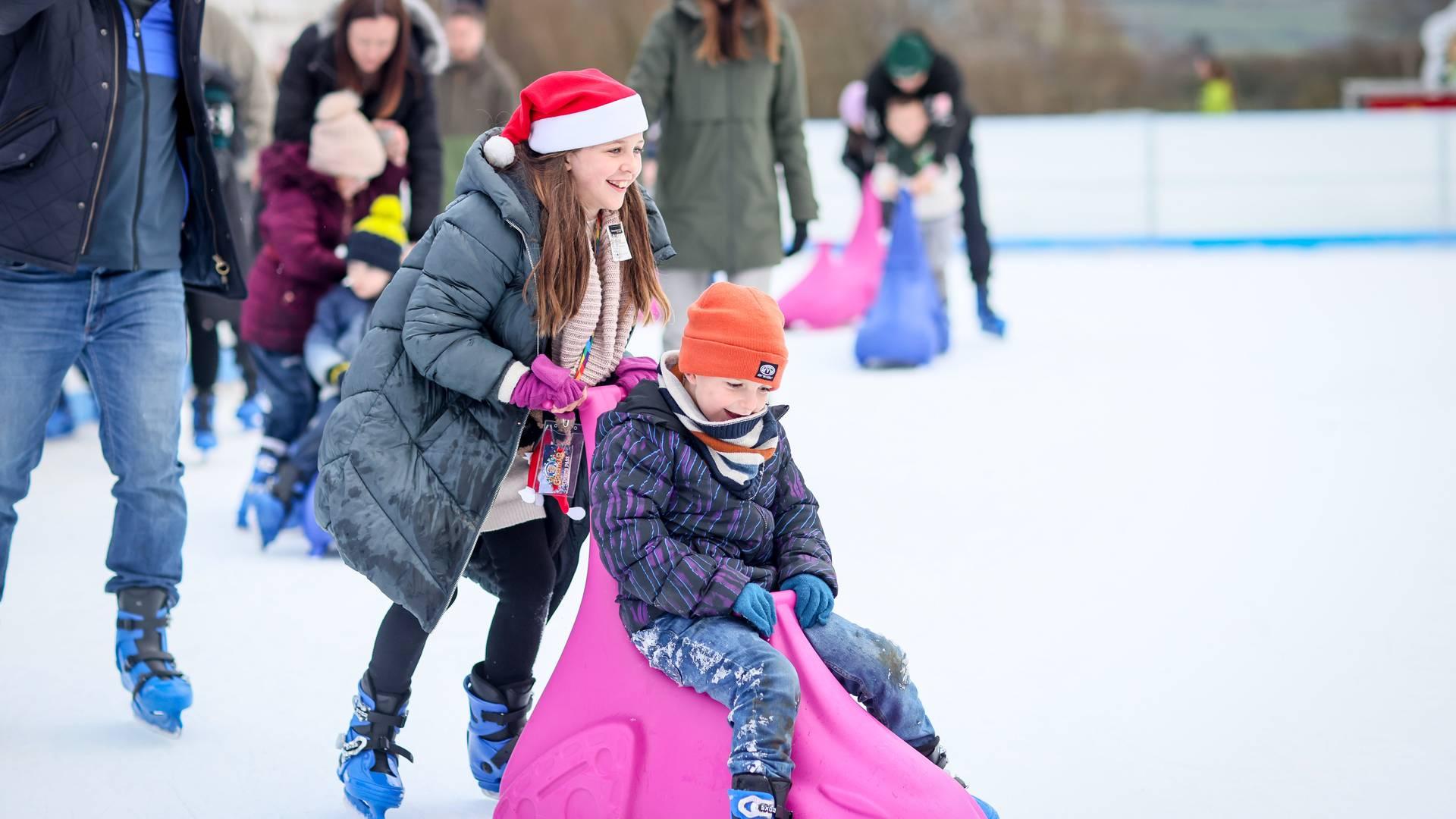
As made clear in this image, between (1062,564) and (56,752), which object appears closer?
(56,752)

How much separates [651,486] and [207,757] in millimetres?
1030

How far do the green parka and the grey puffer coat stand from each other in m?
2.51

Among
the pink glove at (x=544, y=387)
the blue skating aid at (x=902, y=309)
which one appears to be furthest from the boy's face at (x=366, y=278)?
the blue skating aid at (x=902, y=309)

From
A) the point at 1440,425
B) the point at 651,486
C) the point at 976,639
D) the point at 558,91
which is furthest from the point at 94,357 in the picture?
the point at 1440,425

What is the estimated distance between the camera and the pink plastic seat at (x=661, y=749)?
1.81m

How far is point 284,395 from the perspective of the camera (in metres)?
4.09

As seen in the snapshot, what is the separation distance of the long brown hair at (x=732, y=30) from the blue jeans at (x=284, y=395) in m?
1.44

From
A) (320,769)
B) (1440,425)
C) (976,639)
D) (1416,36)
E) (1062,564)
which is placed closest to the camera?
(320,769)

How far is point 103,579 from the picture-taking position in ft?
11.7

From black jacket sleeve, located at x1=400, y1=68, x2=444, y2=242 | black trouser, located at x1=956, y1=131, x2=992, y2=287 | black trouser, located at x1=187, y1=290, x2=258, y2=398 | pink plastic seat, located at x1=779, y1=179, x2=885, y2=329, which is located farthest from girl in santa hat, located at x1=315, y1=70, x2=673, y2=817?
pink plastic seat, located at x1=779, y1=179, x2=885, y2=329

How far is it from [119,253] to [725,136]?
7.82 ft

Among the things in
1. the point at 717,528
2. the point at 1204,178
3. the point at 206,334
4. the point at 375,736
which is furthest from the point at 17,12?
the point at 1204,178

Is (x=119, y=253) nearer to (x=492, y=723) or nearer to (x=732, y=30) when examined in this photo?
(x=492, y=723)

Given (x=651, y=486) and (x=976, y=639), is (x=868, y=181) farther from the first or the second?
(x=651, y=486)
